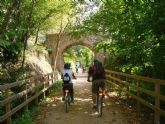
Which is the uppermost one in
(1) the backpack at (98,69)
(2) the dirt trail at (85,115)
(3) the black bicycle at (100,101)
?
(1) the backpack at (98,69)

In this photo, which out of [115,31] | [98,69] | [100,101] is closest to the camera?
[100,101]

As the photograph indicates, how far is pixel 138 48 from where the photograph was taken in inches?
413

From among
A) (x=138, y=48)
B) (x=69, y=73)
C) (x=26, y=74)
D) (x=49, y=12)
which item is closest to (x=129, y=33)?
(x=138, y=48)

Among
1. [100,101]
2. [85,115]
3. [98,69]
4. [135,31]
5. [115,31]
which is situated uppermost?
[115,31]

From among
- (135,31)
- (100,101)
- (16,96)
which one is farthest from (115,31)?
(16,96)

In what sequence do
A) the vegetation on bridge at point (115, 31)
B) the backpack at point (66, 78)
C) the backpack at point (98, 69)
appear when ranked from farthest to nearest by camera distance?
the backpack at point (66, 78) → the backpack at point (98, 69) → the vegetation on bridge at point (115, 31)

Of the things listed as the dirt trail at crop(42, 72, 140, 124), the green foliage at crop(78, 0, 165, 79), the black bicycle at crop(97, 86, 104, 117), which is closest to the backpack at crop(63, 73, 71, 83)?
the dirt trail at crop(42, 72, 140, 124)

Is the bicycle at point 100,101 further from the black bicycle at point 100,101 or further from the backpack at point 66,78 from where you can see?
the backpack at point 66,78

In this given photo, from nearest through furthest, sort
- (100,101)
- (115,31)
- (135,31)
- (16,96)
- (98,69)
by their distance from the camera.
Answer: (16,96) → (135,31) → (100,101) → (98,69) → (115,31)

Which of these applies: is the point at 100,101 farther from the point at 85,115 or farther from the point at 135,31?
the point at 135,31

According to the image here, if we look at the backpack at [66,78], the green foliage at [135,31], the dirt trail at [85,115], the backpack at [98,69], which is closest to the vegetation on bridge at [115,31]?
the green foliage at [135,31]

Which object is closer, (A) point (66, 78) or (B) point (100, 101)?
(B) point (100, 101)

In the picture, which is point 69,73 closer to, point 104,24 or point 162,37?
point 162,37

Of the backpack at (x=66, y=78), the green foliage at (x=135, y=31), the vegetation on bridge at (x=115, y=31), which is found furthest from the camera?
the backpack at (x=66, y=78)
